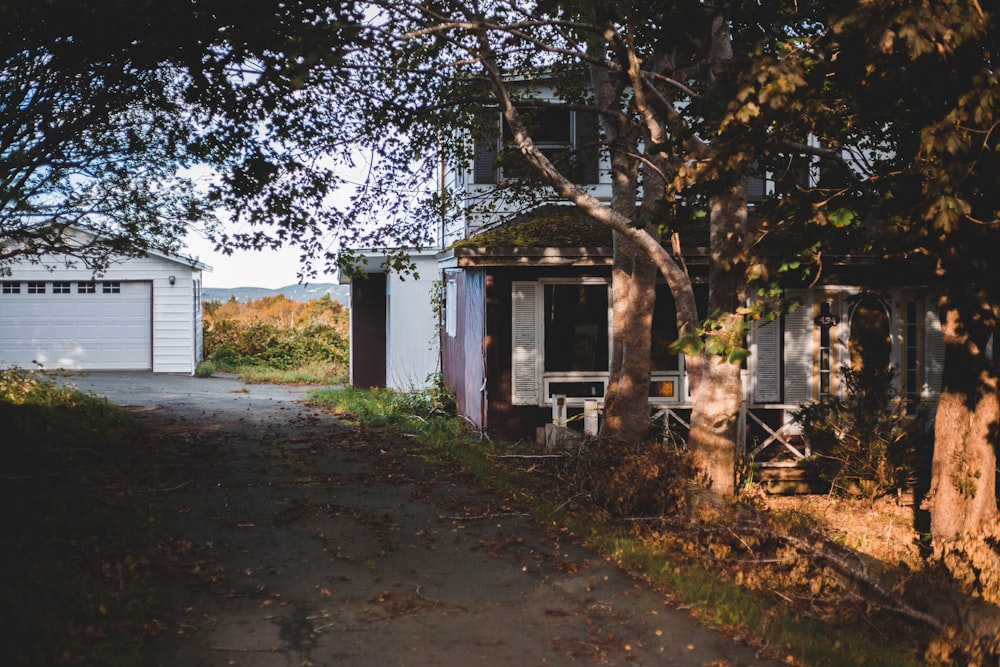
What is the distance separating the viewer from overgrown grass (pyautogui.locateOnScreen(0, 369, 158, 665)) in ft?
16.5

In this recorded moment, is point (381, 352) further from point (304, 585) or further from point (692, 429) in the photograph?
point (304, 585)

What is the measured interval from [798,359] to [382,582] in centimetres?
999

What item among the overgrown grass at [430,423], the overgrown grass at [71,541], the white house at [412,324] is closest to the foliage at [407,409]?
the overgrown grass at [430,423]

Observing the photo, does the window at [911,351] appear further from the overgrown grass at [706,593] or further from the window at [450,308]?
the window at [450,308]

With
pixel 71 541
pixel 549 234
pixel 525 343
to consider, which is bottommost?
pixel 71 541

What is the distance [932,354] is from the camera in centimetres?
1467

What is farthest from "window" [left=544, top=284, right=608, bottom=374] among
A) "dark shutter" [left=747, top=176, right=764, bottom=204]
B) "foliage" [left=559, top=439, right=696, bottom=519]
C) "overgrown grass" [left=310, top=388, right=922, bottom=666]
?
"dark shutter" [left=747, top=176, right=764, bottom=204]

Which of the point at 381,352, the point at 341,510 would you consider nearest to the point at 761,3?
the point at 341,510

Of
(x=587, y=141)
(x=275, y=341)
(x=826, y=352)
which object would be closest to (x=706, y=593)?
(x=826, y=352)

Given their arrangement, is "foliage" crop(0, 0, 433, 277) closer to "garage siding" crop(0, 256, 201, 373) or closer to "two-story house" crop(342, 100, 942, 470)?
"two-story house" crop(342, 100, 942, 470)

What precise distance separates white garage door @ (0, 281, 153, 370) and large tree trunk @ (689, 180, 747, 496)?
68.1 feet

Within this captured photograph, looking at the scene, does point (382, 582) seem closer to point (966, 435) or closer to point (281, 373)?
point (966, 435)

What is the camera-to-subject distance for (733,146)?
24.0 ft

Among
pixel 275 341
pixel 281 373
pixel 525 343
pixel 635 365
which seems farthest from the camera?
pixel 275 341
